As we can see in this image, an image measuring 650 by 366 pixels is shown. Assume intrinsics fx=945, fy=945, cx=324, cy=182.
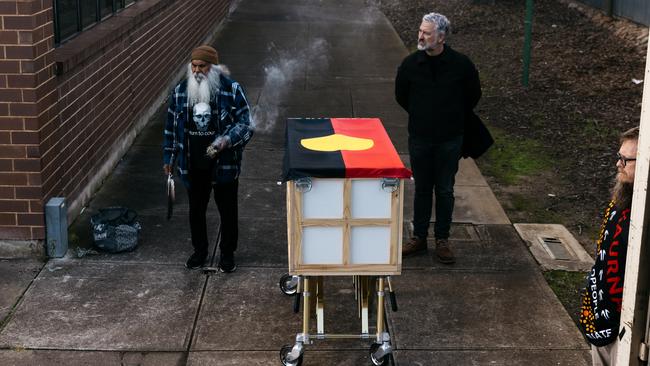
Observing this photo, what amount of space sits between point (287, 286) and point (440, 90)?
1.89m

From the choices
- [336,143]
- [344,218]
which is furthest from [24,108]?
[344,218]

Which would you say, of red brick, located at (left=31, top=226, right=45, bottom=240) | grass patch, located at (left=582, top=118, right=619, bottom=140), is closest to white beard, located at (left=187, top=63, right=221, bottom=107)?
red brick, located at (left=31, top=226, right=45, bottom=240)

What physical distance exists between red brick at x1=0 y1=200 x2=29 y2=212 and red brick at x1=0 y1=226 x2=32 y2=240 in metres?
0.14

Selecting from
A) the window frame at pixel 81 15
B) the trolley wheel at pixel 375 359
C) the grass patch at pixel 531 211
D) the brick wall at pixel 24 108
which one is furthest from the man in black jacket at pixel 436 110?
the window frame at pixel 81 15

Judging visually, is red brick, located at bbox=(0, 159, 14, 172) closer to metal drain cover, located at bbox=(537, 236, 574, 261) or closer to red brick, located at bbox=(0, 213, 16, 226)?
red brick, located at bbox=(0, 213, 16, 226)

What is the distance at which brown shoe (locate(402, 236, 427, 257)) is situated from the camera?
25.2ft

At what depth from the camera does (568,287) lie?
718 centimetres

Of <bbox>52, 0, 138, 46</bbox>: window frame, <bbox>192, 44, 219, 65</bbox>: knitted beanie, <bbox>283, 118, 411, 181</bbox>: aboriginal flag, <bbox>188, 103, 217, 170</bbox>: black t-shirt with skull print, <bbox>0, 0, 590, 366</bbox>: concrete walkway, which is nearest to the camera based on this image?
<bbox>283, 118, 411, 181</bbox>: aboriginal flag

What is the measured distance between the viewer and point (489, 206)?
8.99 metres

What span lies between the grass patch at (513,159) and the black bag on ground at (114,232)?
4086mm

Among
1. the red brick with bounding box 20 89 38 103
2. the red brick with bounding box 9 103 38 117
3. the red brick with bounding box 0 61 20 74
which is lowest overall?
the red brick with bounding box 9 103 38 117

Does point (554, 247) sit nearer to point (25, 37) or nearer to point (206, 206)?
point (206, 206)

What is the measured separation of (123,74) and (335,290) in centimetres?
428

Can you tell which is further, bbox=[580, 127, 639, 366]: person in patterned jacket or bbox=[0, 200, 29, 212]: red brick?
bbox=[0, 200, 29, 212]: red brick
